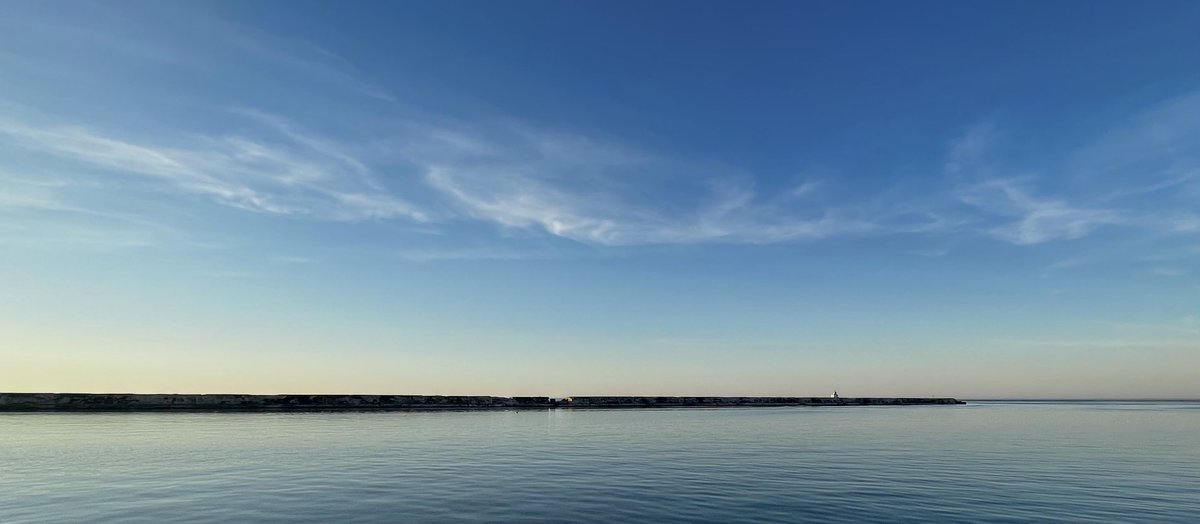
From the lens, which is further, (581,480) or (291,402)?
(291,402)

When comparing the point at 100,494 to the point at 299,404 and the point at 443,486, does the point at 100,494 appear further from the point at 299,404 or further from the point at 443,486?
the point at 299,404

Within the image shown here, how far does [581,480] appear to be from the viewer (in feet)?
84.4

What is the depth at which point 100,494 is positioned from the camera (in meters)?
21.5

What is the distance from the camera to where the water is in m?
18.9

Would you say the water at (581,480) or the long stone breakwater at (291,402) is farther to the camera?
the long stone breakwater at (291,402)

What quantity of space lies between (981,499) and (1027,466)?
1309cm

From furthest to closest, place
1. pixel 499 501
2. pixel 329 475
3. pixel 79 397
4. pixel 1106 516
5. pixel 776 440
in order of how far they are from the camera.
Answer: pixel 79 397
pixel 776 440
pixel 329 475
pixel 499 501
pixel 1106 516

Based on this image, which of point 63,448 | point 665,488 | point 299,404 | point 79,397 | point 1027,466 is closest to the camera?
point 665,488

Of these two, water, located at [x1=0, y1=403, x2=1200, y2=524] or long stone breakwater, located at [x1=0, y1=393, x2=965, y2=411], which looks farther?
long stone breakwater, located at [x1=0, y1=393, x2=965, y2=411]

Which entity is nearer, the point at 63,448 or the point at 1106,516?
the point at 1106,516

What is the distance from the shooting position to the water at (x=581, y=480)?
18922 mm

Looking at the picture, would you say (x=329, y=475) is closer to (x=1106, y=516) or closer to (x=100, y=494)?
(x=100, y=494)

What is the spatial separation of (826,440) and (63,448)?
5112 centimetres

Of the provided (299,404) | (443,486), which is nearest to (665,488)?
(443,486)
